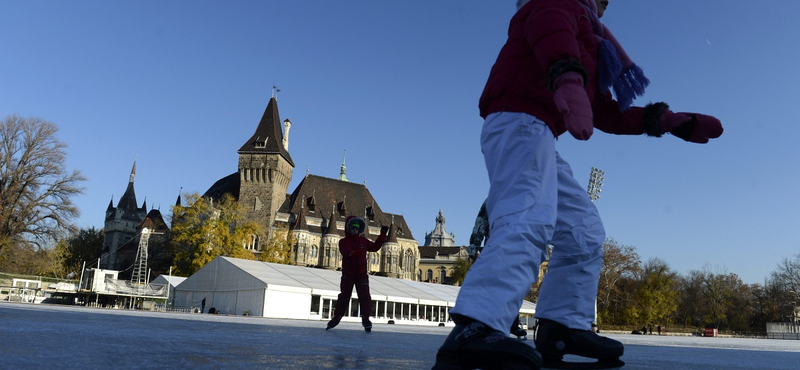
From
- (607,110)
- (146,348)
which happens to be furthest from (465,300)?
(607,110)

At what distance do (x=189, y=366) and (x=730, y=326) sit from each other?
63320 millimetres

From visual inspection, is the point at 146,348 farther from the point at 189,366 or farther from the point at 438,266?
the point at 438,266

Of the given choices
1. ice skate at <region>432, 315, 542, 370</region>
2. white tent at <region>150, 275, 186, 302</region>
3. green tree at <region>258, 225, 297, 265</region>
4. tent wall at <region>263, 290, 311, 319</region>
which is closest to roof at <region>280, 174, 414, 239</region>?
green tree at <region>258, 225, 297, 265</region>

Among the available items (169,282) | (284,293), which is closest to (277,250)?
(169,282)

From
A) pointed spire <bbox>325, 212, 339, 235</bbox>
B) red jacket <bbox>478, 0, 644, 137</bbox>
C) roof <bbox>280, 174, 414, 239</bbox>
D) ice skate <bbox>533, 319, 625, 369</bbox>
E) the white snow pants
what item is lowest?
ice skate <bbox>533, 319, 625, 369</bbox>

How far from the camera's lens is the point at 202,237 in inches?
1528

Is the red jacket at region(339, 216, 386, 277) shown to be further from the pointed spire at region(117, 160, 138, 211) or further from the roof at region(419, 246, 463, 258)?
the roof at region(419, 246, 463, 258)

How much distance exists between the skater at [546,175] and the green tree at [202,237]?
126 ft

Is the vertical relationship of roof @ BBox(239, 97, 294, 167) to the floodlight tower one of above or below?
above

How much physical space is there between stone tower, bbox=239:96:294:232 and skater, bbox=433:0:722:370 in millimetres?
53750

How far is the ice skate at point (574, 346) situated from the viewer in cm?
210

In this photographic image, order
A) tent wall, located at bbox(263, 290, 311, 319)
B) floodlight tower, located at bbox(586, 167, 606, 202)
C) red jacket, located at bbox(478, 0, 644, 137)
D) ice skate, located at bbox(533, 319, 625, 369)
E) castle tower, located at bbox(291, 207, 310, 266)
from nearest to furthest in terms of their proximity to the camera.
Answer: red jacket, located at bbox(478, 0, 644, 137)
ice skate, located at bbox(533, 319, 625, 369)
tent wall, located at bbox(263, 290, 311, 319)
floodlight tower, located at bbox(586, 167, 606, 202)
castle tower, located at bbox(291, 207, 310, 266)

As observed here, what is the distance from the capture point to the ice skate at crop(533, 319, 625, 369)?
2.10m

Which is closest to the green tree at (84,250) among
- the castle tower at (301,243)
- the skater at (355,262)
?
the castle tower at (301,243)
